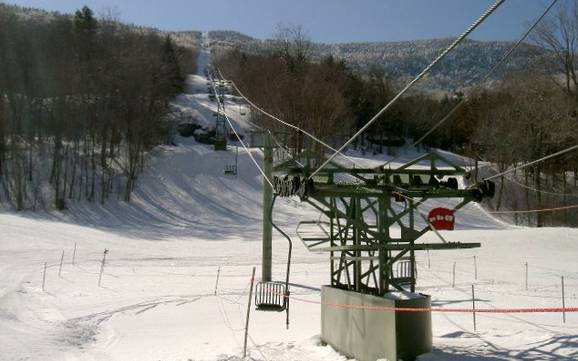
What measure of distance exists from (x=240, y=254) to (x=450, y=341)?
57.7 ft

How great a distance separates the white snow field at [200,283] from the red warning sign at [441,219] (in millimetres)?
2082

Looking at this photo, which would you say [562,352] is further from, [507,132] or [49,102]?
[49,102]

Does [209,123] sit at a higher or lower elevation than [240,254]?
higher

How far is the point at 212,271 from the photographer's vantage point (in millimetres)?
22844

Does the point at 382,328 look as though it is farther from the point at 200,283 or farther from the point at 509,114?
the point at 509,114

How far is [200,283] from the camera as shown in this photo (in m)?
20.0

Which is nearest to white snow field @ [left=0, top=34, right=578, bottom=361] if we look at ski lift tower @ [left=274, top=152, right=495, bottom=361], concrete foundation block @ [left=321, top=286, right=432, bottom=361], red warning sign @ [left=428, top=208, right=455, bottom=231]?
concrete foundation block @ [left=321, top=286, right=432, bottom=361]

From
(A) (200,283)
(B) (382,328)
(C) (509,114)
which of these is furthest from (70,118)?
(B) (382,328)

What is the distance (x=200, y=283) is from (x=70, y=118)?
1143 inches

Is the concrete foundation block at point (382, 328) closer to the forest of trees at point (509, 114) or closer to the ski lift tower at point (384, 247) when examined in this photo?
the ski lift tower at point (384, 247)

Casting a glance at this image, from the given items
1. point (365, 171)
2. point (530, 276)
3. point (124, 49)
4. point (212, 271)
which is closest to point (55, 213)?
point (212, 271)

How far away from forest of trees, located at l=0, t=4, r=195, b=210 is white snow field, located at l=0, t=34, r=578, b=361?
2959mm

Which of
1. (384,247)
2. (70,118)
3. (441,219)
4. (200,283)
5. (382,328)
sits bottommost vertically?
(200,283)

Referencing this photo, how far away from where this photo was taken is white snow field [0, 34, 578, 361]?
11164mm
